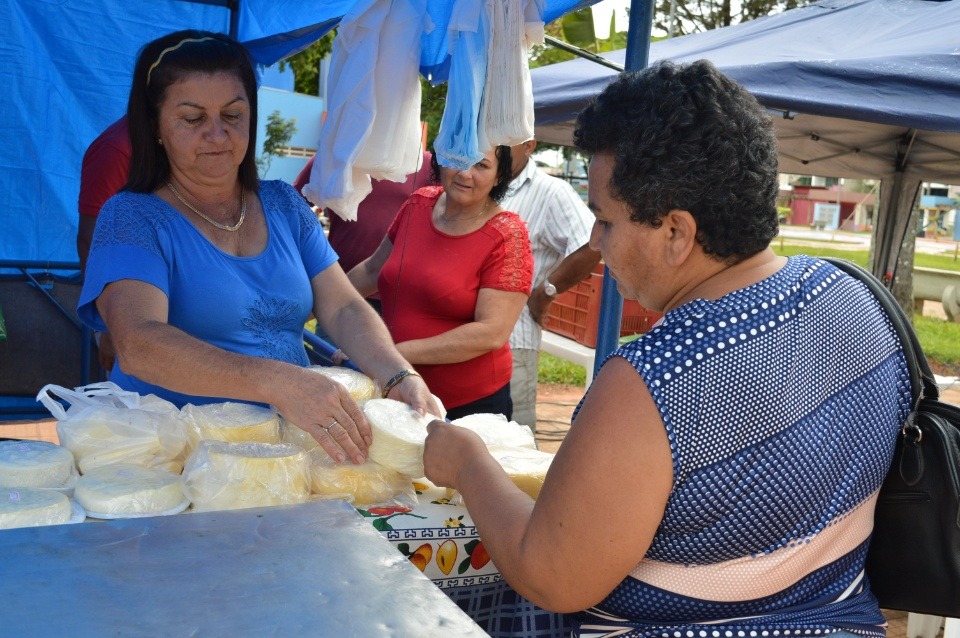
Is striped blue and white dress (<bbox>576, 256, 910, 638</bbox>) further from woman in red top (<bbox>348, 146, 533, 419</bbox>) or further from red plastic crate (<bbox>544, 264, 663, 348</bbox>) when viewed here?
red plastic crate (<bbox>544, 264, 663, 348</bbox>)

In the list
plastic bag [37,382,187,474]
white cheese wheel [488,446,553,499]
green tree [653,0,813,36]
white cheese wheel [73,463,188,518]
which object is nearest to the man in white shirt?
white cheese wheel [488,446,553,499]

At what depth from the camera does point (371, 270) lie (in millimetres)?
3771

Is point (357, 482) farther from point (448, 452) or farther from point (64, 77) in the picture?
point (64, 77)

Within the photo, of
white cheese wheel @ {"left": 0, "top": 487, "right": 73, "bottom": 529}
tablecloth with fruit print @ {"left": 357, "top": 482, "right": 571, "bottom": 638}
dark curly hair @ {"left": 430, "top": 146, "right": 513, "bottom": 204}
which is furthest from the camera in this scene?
dark curly hair @ {"left": 430, "top": 146, "right": 513, "bottom": 204}

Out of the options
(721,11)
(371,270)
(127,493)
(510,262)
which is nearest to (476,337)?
(510,262)

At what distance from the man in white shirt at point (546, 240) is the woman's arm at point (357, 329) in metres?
1.74

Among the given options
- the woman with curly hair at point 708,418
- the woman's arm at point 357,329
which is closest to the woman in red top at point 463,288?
the woman's arm at point 357,329

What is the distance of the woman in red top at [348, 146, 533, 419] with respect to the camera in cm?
319

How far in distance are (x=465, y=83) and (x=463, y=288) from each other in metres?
0.81

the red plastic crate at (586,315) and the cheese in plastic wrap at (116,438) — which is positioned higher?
the cheese in plastic wrap at (116,438)

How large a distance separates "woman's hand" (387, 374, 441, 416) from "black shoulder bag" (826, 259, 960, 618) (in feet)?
3.46

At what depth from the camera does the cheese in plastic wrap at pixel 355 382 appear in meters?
2.22

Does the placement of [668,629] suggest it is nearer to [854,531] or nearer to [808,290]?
[854,531]

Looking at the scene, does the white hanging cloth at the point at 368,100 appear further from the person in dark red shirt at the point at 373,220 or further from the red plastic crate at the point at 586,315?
the red plastic crate at the point at 586,315
